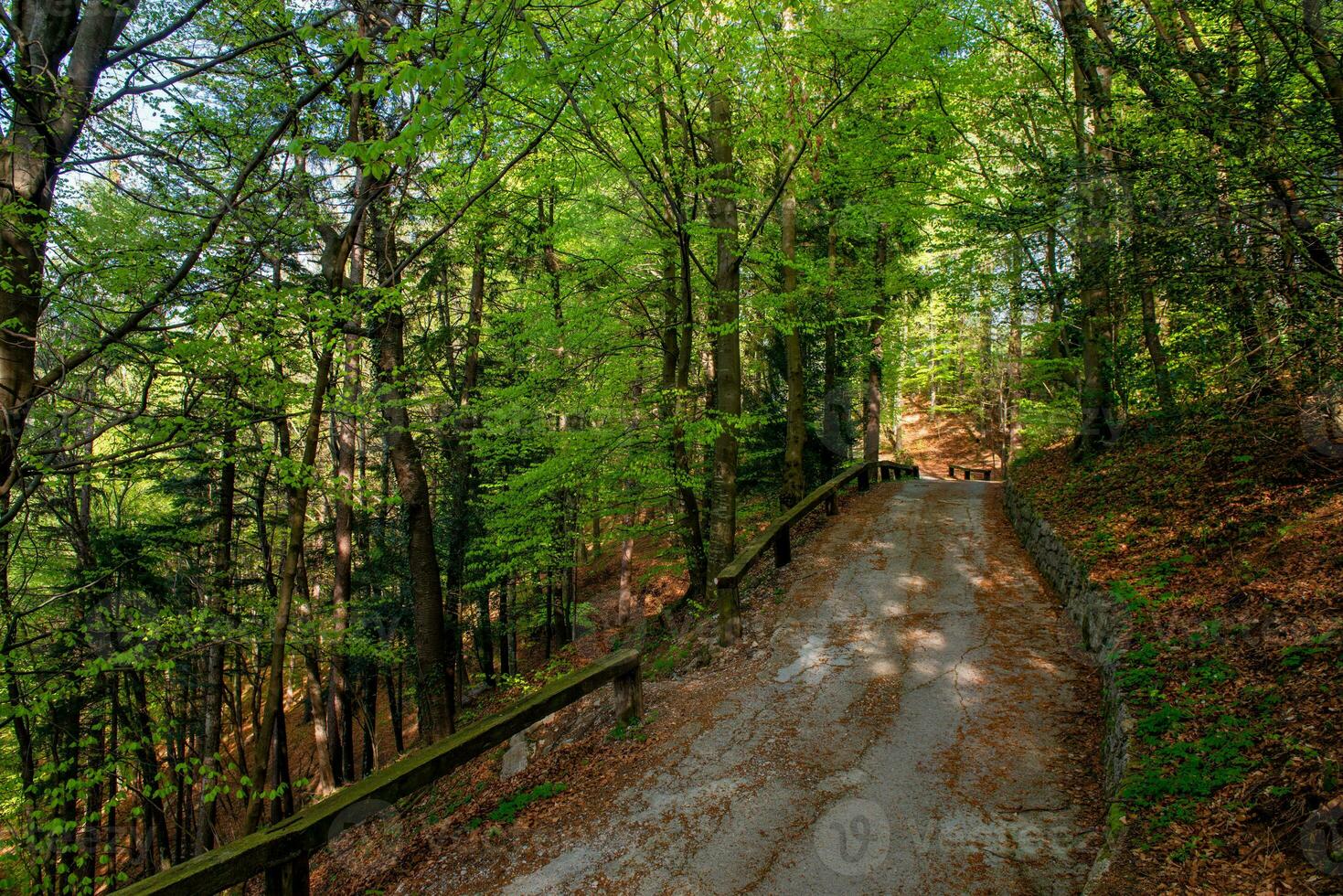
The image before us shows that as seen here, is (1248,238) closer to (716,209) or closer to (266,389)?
(716,209)

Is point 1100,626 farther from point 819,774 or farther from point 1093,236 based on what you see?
point 1093,236

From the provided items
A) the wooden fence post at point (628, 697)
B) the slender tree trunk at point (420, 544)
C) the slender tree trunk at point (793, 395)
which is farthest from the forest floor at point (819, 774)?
the slender tree trunk at point (793, 395)

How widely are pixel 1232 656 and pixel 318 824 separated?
6.23 m

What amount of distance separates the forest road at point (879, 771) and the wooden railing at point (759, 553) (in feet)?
1.16

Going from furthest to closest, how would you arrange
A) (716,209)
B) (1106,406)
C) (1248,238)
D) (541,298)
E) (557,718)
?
(1106,406) < (541,298) < (716,209) < (557,718) < (1248,238)

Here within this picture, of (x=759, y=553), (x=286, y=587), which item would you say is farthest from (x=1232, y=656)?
(x=286, y=587)

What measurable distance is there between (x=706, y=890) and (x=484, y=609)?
12677 mm

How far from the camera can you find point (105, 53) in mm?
4422

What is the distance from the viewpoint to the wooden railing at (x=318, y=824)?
316cm

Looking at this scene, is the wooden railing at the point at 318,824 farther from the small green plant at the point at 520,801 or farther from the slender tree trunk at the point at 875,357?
the slender tree trunk at the point at 875,357

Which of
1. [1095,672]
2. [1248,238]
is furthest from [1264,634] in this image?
[1248,238]

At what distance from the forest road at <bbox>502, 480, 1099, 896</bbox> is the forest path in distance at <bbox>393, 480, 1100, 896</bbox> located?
0.01 m

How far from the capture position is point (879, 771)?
4582mm

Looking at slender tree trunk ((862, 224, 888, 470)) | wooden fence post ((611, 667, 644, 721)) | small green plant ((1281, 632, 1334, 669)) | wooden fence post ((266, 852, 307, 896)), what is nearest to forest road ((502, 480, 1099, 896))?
wooden fence post ((611, 667, 644, 721))
